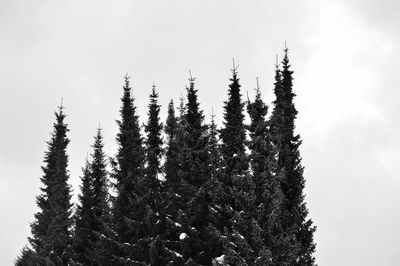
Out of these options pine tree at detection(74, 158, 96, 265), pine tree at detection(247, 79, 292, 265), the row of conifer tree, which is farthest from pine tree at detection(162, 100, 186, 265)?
pine tree at detection(74, 158, 96, 265)

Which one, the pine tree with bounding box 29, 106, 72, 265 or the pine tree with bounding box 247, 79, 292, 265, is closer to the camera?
the pine tree with bounding box 247, 79, 292, 265

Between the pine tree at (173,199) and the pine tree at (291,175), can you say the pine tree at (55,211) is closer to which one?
the pine tree at (173,199)

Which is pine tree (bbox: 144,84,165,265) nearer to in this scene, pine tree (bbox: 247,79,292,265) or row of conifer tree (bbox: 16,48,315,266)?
row of conifer tree (bbox: 16,48,315,266)

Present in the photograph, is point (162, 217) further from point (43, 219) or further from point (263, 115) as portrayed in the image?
point (43, 219)

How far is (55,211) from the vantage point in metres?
61.3

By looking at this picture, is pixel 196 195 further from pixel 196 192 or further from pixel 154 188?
pixel 154 188

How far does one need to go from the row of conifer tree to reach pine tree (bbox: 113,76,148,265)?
9 centimetres

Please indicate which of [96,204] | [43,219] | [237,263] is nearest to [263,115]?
[237,263]

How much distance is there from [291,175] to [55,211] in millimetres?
26902

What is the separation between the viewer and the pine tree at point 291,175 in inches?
1941

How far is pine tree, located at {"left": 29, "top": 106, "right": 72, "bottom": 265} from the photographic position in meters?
58.6

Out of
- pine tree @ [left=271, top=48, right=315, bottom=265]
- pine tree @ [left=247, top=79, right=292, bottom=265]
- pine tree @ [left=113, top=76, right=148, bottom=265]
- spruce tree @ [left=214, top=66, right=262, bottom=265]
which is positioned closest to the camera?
spruce tree @ [left=214, top=66, right=262, bottom=265]

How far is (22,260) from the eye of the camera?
245 feet

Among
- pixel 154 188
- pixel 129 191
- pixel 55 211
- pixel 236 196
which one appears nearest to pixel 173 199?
pixel 154 188
